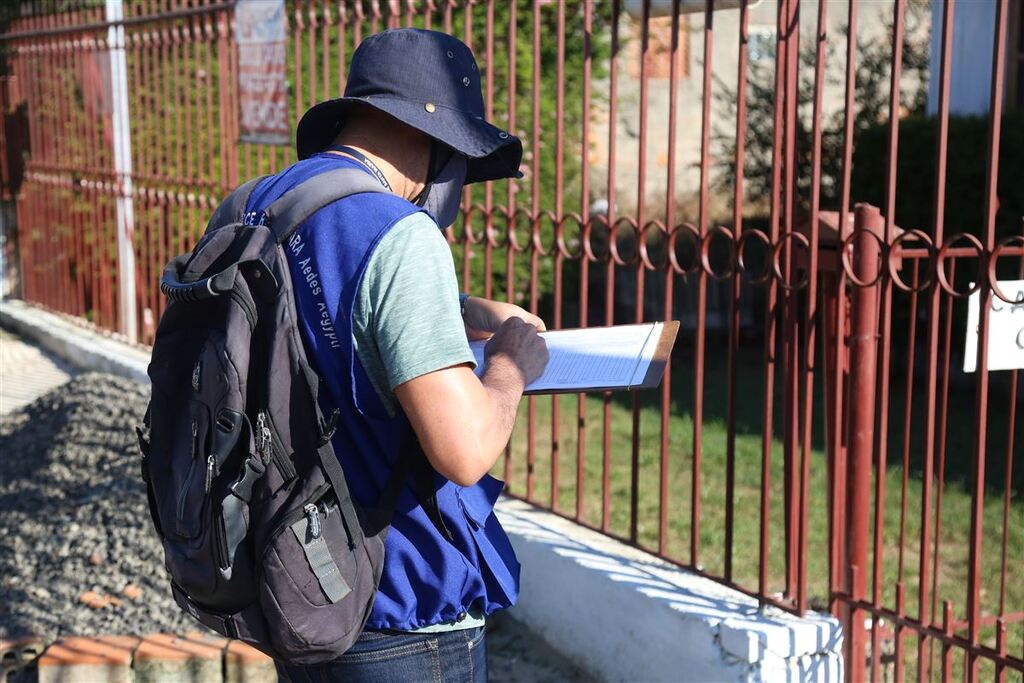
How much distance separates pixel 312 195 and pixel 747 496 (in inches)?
188

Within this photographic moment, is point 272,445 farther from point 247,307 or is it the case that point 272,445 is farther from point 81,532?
point 81,532

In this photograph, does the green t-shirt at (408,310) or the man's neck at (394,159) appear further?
the man's neck at (394,159)

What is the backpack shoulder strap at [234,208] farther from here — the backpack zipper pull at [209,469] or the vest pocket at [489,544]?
the vest pocket at [489,544]

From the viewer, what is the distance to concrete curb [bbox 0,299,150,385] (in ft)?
26.1

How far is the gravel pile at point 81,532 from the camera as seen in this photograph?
14.4 ft

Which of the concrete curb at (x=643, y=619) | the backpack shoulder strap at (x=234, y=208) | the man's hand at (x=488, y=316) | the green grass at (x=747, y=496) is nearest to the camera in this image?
the backpack shoulder strap at (x=234, y=208)

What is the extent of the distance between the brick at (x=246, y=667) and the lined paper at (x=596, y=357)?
70.6 inches

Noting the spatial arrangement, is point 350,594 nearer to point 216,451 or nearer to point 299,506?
point 299,506

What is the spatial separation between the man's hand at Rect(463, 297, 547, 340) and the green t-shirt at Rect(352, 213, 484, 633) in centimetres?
45

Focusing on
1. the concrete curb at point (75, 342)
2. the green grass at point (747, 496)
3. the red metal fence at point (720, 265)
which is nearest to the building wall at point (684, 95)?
the red metal fence at point (720, 265)

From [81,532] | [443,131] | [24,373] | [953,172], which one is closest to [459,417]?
[443,131]

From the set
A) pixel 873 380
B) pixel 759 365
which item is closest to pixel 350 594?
pixel 873 380

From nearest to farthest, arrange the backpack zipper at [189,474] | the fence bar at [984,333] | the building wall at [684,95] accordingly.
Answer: the backpack zipper at [189,474], the fence bar at [984,333], the building wall at [684,95]

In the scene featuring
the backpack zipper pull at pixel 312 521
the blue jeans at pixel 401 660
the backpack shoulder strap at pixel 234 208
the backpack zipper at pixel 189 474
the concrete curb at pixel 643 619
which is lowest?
the concrete curb at pixel 643 619
